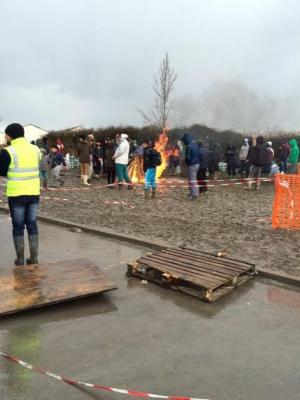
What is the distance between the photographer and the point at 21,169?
5844mm

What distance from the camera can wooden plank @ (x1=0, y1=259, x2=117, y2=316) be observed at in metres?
4.59

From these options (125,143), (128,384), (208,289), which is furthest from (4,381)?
(125,143)

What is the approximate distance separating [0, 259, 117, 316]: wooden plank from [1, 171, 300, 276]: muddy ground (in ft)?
8.17

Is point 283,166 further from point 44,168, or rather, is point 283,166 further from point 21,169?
point 21,169

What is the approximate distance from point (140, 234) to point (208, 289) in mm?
3372

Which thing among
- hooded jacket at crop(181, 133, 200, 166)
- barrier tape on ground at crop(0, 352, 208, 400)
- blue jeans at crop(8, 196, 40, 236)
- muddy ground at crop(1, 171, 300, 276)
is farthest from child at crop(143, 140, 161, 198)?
barrier tape on ground at crop(0, 352, 208, 400)

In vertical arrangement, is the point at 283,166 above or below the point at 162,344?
above

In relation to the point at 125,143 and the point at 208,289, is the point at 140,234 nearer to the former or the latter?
the point at 208,289

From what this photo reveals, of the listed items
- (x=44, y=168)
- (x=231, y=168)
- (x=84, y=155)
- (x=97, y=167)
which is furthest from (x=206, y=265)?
(x=97, y=167)

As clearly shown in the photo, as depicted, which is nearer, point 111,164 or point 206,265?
point 206,265

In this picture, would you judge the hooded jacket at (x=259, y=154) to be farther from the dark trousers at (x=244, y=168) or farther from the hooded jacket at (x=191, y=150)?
the dark trousers at (x=244, y=168)

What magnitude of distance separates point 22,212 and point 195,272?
2.43 m

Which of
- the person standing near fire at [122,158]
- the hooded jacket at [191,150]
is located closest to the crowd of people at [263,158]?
the hooded jacket at [191,150]

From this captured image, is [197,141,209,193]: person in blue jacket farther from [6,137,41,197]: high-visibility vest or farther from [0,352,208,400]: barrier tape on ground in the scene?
[0,352,208,400]: barrier tape on ground
